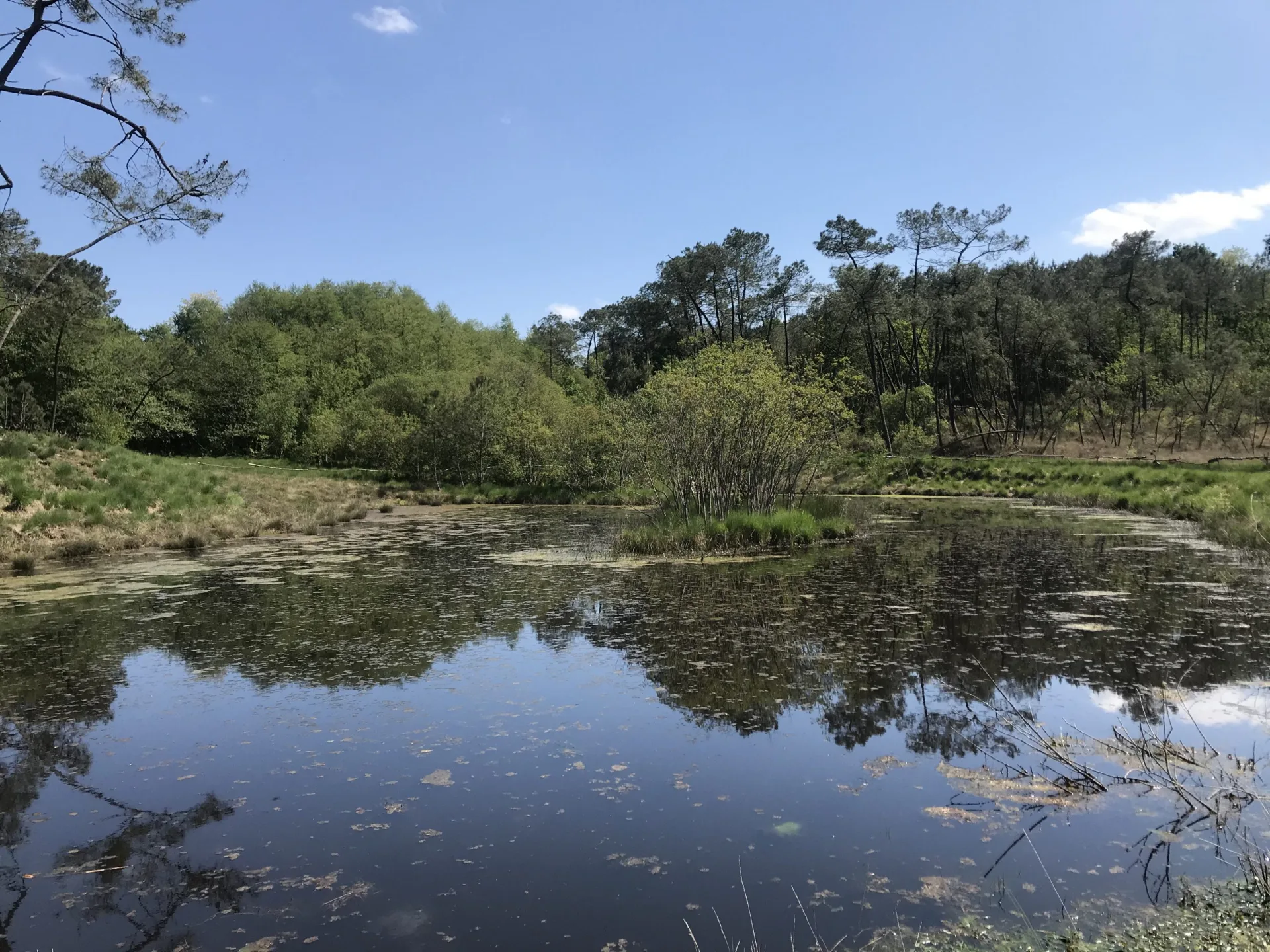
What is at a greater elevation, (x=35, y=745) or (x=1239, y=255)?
(x=1239, y=255)

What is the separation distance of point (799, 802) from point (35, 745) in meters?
6.19

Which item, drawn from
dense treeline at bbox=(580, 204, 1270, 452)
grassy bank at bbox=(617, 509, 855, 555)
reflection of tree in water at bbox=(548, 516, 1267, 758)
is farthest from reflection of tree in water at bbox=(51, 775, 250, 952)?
dense treeline at bbox=(580, 204, 1270, 452)

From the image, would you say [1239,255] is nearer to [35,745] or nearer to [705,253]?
[705,253]

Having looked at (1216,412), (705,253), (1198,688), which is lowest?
(1198,688)

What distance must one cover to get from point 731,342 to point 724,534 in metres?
21.0

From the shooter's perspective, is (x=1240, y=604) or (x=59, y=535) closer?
Answer: (x=1240, y=604)

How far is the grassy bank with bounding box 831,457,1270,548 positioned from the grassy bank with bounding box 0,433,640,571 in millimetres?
24500

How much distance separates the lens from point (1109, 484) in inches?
1196

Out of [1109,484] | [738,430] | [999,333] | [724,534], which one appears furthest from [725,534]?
[999,333]

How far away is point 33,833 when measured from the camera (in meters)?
4.91

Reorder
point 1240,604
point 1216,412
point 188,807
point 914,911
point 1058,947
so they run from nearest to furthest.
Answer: point 1058,947, point 914,911, point 188,807, point 1240,604, point 1216,412

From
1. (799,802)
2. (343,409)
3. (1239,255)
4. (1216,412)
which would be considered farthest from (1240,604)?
(1239,255)

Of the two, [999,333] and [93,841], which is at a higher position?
[999,333]

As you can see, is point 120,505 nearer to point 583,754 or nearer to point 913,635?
Result: point 583,754
